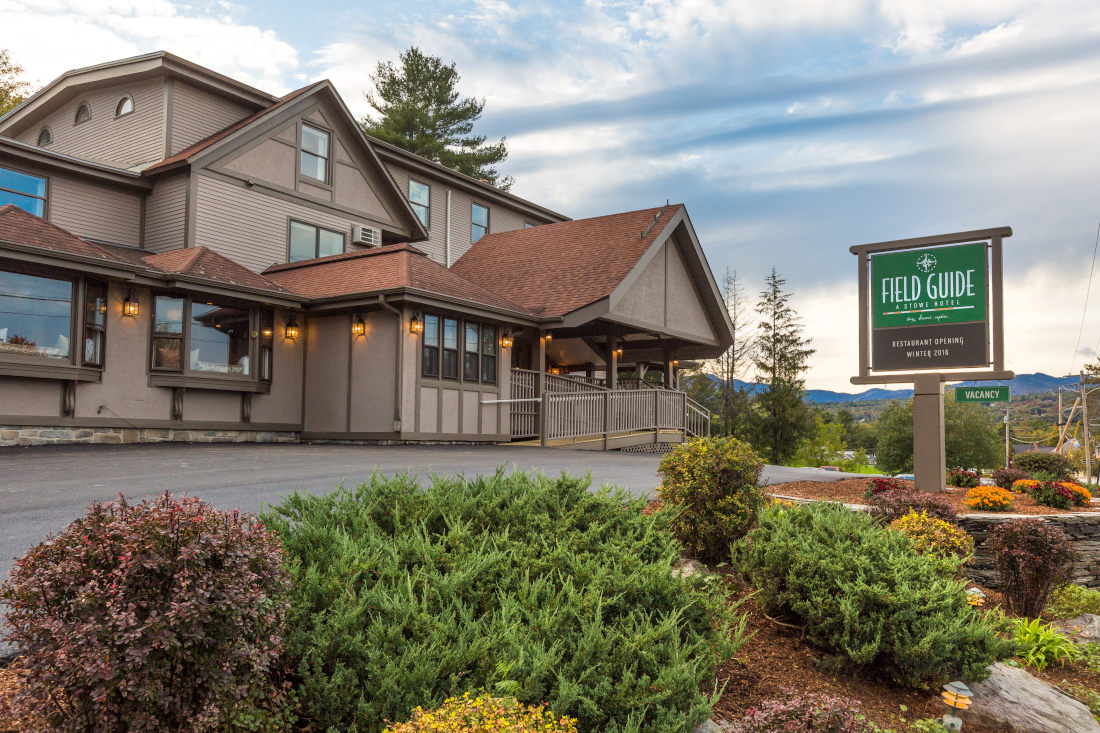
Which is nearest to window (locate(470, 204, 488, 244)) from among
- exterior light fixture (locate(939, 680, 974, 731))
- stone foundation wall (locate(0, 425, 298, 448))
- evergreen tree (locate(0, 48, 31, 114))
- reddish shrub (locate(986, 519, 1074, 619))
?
stone foundation wall (locate(0, 425, 298, 448))

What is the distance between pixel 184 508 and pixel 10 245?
42.6 feet

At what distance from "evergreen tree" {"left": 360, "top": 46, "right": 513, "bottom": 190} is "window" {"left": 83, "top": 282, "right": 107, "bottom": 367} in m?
27.9

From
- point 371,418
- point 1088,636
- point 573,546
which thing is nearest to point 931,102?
point 1088,636

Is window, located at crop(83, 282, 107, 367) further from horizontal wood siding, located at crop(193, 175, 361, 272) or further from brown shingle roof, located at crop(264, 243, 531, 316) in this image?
brown shingle roof, located at crop(264, 243, 531, 316)

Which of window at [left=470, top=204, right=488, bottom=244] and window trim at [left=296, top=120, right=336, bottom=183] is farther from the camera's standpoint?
window at [left=470, top=204, right=488, bottom=244]

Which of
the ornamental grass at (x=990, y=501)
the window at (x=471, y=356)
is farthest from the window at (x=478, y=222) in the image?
the ornamental grass at (x=990, y=501)

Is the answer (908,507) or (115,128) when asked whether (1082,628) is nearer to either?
(908,507)

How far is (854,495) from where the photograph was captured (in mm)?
11039

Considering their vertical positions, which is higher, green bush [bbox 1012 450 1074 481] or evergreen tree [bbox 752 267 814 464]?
evergreen tree [bbox 752 267 814 464]

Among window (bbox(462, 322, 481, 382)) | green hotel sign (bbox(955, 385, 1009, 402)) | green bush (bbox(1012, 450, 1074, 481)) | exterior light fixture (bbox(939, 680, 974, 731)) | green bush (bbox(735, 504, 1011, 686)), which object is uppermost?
window (bbox(462, 322, 481, 382))

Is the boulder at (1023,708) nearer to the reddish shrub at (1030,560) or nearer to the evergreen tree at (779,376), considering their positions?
the reddish shrub at (1030,560)

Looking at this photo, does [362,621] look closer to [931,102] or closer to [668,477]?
[668,477]

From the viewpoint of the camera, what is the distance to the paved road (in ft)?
25.3

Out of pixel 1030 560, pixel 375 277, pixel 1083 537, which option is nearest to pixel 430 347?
pixel 375 277
